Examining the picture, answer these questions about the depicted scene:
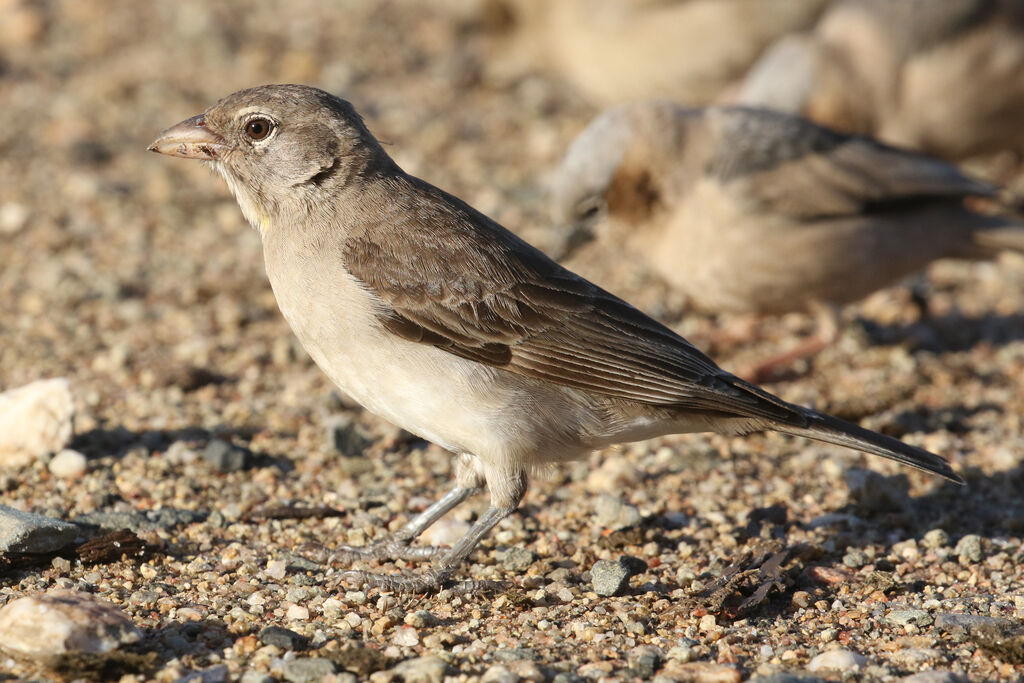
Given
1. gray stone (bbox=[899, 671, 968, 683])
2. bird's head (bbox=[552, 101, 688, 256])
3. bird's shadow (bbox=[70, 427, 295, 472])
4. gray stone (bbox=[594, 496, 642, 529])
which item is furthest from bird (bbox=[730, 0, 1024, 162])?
gray stone (bbox=[899, 671, 968, 683])

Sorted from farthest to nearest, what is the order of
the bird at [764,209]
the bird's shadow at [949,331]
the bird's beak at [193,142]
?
the bird's shadow at [949,331] → the bird at [764,209] → the bird's beak at [193,142]

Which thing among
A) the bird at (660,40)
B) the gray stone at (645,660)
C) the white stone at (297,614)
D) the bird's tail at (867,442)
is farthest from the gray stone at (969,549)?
the bird at (660,40)

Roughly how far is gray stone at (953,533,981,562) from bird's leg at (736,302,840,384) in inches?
95.0

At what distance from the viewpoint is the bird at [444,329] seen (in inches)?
180

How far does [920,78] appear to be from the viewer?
30.7ft

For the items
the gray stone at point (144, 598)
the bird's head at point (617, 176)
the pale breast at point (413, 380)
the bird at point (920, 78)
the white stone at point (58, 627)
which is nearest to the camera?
the white stone at point (58, 627)

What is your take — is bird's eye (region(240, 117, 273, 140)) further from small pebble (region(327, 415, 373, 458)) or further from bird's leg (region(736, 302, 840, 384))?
bird's leg (region(736, 302, 840, 384))

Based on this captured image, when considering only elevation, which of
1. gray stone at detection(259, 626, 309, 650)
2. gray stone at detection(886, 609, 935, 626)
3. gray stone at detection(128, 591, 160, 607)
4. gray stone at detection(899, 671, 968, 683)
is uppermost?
gray stone at detection(886, 609, 935, 626)

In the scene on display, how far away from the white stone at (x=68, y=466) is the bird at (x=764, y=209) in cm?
339

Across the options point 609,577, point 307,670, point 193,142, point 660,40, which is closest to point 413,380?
point 609,577

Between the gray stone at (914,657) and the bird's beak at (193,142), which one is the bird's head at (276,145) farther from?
the gray stone at (914,657)

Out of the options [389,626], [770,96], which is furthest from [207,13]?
[389,626]

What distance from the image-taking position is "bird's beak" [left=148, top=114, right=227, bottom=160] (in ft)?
16.3

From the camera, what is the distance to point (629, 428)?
4852 mm
